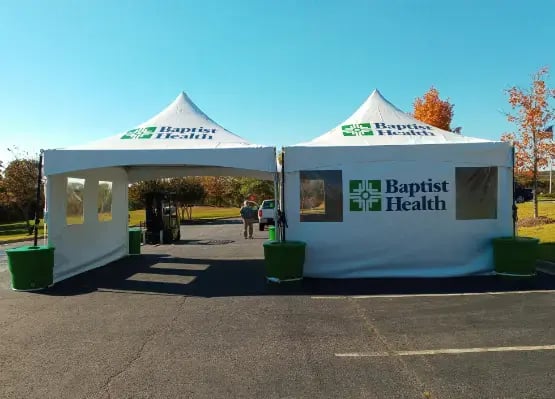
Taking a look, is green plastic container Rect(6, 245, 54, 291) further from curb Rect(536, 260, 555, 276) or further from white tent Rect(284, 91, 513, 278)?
curb Rect(536, 260, 555, 276)

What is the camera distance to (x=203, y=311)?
7234mm

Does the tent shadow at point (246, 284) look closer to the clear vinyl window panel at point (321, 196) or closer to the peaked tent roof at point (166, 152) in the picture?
the clear vinyl window panel at point (321, 196)

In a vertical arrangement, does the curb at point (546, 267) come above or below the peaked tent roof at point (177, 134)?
below

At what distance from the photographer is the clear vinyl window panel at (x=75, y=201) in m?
10.8

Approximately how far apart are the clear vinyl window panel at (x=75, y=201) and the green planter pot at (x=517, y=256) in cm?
929

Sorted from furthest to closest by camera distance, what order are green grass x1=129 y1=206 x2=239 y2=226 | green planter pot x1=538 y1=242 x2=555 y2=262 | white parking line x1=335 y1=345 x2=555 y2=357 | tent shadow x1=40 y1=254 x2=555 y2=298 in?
green grass x1=129 y1=206 x2=239 y2=226, green planter pot x1=538 y1=242 x2=555 y2=262, tent shadow x1=40 y1=254 x2=555 y2=298, white parking line x1=335 y1=345 x2=555 y2=357

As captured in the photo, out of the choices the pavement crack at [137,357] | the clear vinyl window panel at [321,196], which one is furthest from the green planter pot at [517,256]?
the pavement crack at [137,357]

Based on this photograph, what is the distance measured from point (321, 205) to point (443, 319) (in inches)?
157

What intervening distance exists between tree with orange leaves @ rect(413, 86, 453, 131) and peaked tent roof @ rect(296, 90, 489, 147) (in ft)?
52.7

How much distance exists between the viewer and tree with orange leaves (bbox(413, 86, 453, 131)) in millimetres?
27141

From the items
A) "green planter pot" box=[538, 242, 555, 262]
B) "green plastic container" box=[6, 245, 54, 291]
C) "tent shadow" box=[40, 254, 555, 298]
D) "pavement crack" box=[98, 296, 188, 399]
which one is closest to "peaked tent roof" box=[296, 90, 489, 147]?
"tent shadow" box=[40, 254, 555, 298]

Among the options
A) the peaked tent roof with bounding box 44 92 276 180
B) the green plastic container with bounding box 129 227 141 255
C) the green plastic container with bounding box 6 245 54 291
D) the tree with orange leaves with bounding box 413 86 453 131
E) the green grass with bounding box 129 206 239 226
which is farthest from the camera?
the green grass with bounding box 129 206 239 226

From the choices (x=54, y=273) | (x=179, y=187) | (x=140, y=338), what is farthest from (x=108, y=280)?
(x=179, y=187)

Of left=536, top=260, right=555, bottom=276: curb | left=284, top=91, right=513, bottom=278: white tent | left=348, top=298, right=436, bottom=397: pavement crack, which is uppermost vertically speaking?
left=284, top=91, right=513, bottom=278: white tent
